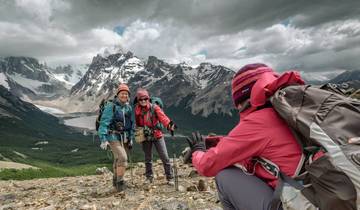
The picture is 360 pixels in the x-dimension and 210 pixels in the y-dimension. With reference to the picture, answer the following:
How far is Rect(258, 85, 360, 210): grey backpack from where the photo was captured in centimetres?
375

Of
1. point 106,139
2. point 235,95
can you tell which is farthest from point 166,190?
point 235,95

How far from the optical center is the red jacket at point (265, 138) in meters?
4.61

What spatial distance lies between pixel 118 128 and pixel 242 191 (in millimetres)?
8726

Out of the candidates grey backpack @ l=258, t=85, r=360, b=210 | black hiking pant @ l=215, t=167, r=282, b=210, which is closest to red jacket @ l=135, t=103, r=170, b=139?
black hiking pant @ l=215, t=167, r=282, b=210

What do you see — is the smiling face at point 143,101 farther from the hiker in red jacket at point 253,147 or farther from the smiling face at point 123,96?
the hiker in red jacket at point 253,147

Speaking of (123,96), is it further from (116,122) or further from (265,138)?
(265,138)

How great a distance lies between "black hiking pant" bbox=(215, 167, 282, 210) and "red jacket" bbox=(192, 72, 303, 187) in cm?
15

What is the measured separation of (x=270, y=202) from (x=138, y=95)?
Result: 948 centimetres

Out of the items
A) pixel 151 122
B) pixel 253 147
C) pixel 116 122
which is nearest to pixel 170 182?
pixel 151 122

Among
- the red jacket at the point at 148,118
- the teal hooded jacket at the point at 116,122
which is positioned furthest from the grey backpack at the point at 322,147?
the red jacket at the point at 148,118

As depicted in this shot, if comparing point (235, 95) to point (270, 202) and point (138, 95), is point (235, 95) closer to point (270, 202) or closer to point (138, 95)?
point (270, 202)

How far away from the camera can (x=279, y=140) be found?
4.61 metres

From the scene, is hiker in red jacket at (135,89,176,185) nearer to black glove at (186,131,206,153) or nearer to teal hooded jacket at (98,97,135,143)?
teal hooded jacket at (98,97,135,143)

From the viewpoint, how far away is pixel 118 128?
13.5 metres
